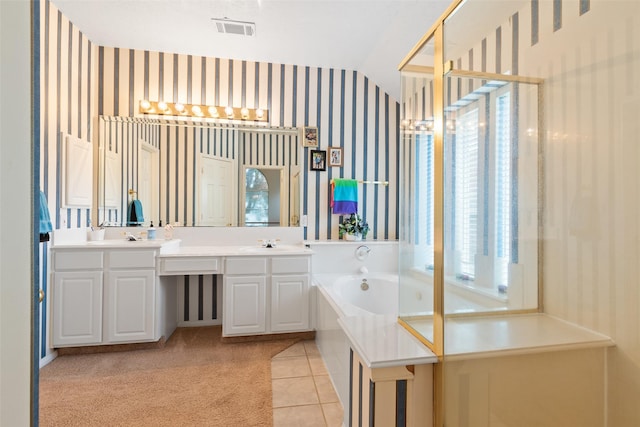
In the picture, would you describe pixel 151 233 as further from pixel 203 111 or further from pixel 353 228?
pixel 353 228

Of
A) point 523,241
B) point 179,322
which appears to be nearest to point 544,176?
point 523,241

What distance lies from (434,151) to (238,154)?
2.44m

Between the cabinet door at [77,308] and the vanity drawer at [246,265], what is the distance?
1032mm

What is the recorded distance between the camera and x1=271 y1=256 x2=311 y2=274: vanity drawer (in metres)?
2.89

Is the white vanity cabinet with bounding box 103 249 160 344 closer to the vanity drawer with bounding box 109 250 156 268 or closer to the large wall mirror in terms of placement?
the vanity drawer with bounding box 109 250 156 268

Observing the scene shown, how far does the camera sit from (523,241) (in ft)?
4.74

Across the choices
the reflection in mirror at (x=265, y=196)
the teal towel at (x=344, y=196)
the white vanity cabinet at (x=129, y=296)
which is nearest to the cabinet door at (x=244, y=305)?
the white vanity cabinet at (x=129, y=296)

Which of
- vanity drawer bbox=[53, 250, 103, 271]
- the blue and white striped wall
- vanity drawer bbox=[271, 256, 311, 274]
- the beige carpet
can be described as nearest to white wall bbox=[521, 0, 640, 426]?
the beige carpet

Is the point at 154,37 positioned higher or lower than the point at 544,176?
higher

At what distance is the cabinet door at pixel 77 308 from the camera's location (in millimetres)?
2545

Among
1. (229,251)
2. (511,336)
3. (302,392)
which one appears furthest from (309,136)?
(511,336)

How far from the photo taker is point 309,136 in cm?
352
